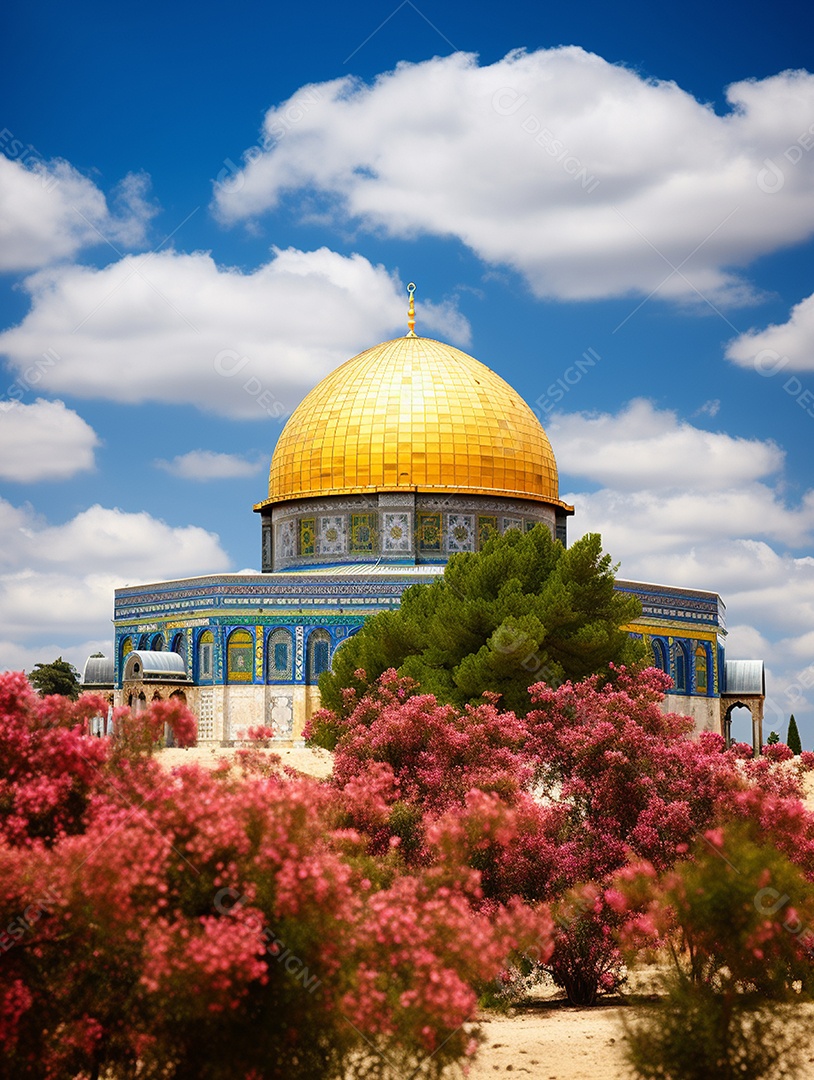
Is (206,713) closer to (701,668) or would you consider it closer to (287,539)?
(287,539)

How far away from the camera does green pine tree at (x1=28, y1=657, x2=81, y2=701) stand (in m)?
49.3

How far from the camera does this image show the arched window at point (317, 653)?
118ft

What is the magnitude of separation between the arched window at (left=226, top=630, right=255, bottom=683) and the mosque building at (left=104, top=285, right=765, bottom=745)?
36mm

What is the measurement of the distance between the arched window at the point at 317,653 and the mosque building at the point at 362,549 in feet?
0.12

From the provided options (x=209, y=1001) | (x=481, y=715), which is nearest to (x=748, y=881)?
(x=209, y=1001)

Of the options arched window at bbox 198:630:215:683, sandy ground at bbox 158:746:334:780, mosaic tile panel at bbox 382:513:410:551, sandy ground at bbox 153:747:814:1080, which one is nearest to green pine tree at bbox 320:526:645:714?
sandy ground at bbox 158:746:334:780

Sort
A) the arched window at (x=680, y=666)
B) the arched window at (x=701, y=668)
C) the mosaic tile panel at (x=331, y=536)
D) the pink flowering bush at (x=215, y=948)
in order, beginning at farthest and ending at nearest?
the arched window at (x=701, y=668), the arched window at (x=680, y=666), the mosaic tile panel at (x=331, y=536), the pink flowering bush at (x=215, y=948)

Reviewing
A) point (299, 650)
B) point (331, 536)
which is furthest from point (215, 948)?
point (331, 536)

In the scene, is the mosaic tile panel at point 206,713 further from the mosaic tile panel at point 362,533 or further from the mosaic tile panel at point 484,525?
the mosaic tile panel at point 484,525

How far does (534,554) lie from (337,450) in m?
14.9

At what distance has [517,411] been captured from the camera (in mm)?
41906

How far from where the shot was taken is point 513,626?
23.7 meters

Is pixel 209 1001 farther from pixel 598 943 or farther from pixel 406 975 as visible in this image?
pixel 598 943

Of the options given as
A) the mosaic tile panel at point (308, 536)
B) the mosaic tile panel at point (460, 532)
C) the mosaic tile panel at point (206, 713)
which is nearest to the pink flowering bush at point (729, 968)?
the mosaic tile panel at point (206, 713)
